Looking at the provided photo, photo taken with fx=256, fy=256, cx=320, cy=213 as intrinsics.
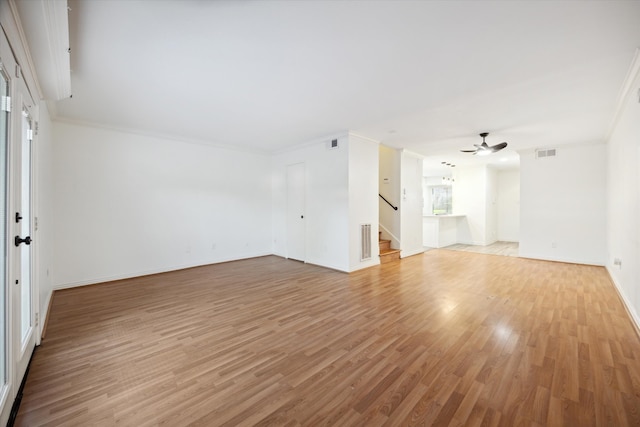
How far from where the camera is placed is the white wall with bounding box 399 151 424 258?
661cm

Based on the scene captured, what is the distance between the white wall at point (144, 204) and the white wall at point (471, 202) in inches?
277

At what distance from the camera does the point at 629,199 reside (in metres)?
3.18

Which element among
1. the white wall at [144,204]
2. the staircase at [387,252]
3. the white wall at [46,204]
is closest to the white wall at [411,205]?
the staircase at [387,252]

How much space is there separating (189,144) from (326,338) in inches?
195

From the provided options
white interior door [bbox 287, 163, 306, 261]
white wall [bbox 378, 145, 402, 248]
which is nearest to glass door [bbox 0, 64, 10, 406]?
white interior door [bbox 287, 163, 306, 261]

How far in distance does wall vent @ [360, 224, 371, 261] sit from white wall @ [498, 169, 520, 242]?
6908 mm

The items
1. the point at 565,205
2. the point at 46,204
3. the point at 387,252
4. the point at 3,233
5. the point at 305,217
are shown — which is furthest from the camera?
the point at 387,252

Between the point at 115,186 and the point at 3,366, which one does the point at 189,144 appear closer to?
the point at 115,186

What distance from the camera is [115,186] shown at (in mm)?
4633

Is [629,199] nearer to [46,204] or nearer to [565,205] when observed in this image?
[565,205]

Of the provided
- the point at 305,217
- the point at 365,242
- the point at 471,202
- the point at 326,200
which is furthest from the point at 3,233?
the point at 471,202

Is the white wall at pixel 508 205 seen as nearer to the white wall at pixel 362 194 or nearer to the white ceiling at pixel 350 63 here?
the white ceiling at pixel 350 63

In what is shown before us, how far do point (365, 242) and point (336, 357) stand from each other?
342cm

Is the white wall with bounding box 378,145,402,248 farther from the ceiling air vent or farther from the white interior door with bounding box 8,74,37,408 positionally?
the white interior door with bounding box 8,74,37,408
